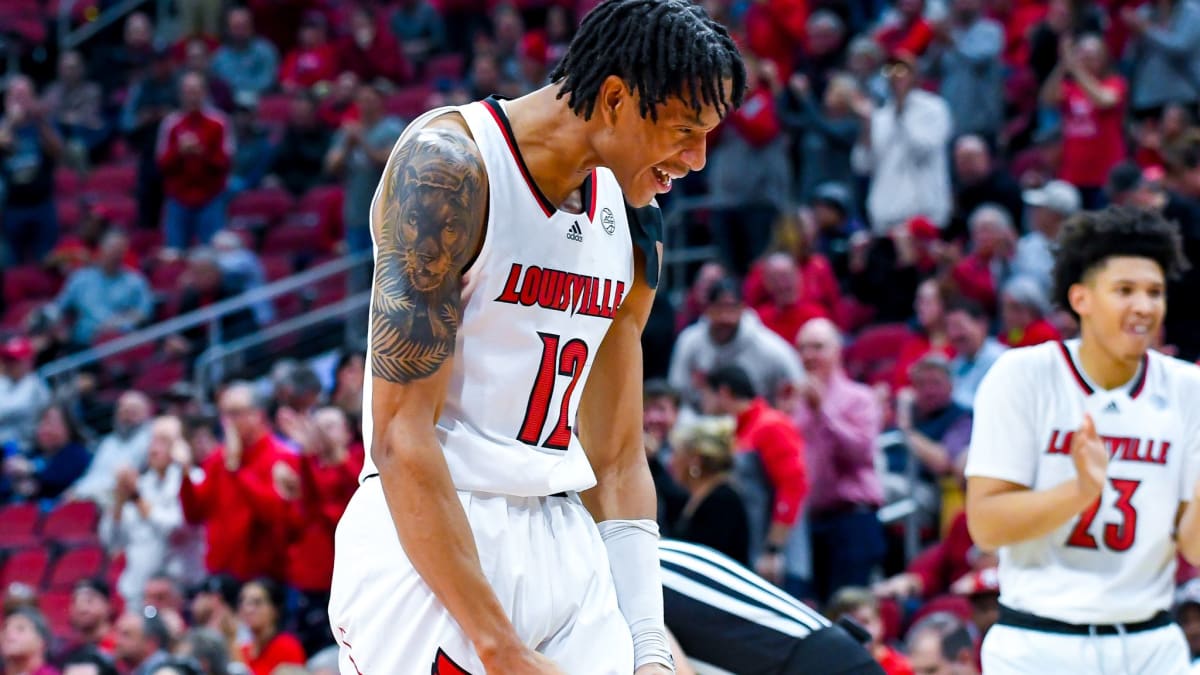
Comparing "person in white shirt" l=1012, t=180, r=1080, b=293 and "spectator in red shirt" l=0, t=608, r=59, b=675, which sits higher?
"person in white shirt" l=1012, t=180, r=1080, b=293

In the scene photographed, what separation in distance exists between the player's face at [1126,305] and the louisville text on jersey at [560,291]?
2116 millimetres

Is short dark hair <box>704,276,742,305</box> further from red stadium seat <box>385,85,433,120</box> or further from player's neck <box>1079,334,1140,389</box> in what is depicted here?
red stadium seat <box>385,85,433,120</box>

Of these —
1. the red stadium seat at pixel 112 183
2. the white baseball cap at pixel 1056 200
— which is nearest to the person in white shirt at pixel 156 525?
the white baseball cap at pixel 1056 200

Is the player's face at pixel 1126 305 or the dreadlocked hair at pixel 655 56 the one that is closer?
the dreadlocked hair at pixel 655 56

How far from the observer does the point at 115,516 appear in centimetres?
1038

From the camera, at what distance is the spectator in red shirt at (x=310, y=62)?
53.7ft

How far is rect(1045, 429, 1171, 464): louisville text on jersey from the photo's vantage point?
492 centimetres

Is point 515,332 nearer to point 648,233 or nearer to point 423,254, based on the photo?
point 423,254

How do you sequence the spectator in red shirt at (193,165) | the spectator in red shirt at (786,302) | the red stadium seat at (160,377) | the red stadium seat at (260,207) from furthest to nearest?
the red stadium seat at (260,207) → the spectator in red shirt at (193,165) → the red stadium seat at (160,377) → the spectator in red shirt at (786,302)

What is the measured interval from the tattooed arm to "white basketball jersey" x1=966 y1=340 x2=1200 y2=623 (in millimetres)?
2297

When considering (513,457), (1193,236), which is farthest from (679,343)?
(513,457)

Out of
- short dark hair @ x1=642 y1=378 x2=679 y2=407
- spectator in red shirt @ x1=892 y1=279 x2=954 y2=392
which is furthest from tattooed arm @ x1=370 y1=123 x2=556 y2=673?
spectator in red shirt @ x1=892 y1=279 x2=954 y2=392

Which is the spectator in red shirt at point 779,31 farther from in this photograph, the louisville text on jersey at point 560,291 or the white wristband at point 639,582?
the louisville text on jersey at point 560,291

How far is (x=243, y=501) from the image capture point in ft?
31.1
